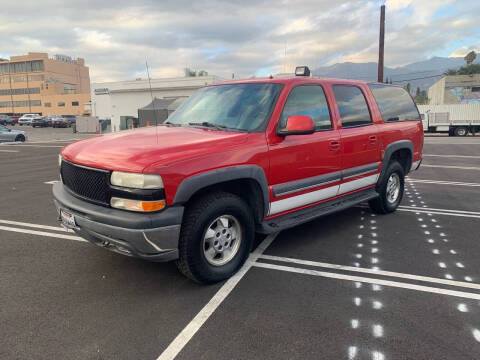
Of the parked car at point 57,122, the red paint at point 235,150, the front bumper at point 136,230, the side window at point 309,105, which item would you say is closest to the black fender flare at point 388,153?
the red paint at point 235,150

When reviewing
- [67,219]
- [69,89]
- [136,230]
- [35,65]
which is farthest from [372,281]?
[69,89]

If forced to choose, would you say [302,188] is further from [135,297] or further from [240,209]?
[135,297]

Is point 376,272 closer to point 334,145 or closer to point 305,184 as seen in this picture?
point 305,184

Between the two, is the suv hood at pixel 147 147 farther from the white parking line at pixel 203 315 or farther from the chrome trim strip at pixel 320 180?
the white parking line at pixel 203 315

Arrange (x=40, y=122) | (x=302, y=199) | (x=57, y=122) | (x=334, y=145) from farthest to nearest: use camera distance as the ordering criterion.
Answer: (x=40, y=122)
(x=57, y=122)
(x=334, y=145)
(x=302, y=199)

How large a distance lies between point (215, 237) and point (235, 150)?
834 mm

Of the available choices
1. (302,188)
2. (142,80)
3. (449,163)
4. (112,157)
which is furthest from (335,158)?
(142,80)

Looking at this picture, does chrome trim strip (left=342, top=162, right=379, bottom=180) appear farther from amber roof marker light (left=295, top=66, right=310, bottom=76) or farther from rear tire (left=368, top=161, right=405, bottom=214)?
amber roof marker light (left=295, top=66, right=310, bottom=76)

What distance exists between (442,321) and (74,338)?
9.06 ft

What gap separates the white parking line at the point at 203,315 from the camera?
2.43 meters

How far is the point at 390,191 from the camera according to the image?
5.75 metres

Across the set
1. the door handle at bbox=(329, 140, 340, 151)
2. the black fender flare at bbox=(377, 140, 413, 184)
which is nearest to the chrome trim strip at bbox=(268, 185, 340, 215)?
the door handle at bbox=(329, 140, 340, 151)

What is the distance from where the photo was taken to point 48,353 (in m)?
2.40

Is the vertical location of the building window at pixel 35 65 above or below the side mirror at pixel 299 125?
above
